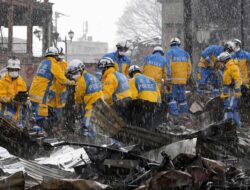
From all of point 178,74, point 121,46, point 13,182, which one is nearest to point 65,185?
point 13,182

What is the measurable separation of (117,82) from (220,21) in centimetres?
1716

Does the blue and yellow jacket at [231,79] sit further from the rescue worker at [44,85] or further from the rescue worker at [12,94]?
the rescue worker at [12,94]

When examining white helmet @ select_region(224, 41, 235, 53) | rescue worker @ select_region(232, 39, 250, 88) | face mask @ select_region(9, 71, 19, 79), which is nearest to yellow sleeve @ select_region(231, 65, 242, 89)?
white helmet @ select_region(224, 41, 235, 53)

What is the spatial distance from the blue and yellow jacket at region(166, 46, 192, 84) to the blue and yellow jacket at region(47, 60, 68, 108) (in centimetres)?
337

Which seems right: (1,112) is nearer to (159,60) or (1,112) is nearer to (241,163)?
(159,60)

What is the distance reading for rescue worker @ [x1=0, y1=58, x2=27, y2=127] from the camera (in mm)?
11250

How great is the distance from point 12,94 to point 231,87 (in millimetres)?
4326

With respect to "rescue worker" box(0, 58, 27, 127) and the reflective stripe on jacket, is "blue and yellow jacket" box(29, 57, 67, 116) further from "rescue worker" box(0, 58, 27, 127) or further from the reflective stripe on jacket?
"rescue worker" box(0, 58, 27, 127)

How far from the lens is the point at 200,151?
669 cm

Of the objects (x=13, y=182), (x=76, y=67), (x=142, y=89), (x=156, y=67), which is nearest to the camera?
(x=13, y=182)

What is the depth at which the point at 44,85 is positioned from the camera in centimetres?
1145

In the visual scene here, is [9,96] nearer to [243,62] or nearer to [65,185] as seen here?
[243,62]

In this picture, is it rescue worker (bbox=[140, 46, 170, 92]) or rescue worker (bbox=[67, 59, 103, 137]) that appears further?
rescue worker (bbox=[140, 46, 170, 92])

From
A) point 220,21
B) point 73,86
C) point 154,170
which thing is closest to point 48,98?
point 73,86
